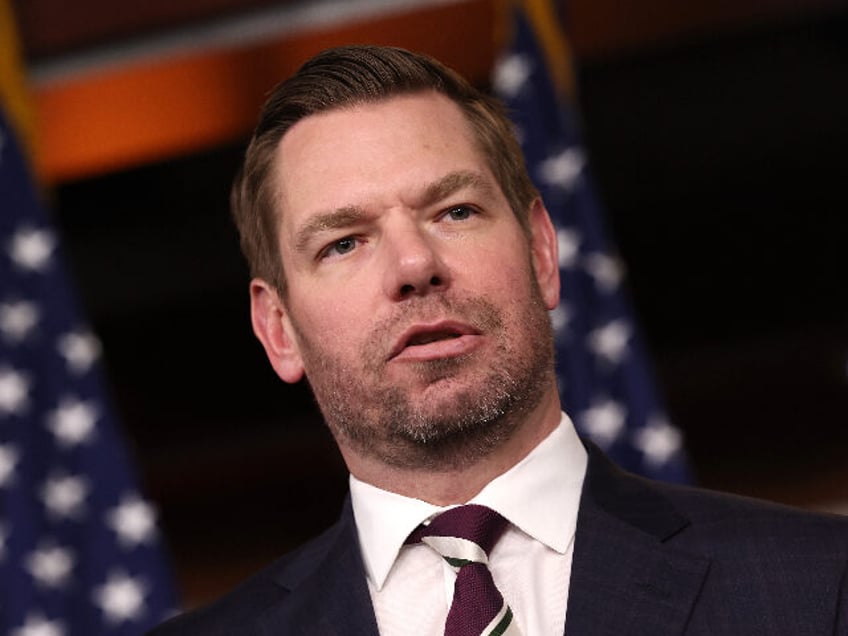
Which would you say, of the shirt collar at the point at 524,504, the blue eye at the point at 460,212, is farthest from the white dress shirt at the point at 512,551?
the blue eye at the point at 460,212

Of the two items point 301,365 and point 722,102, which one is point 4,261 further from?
point 722,102

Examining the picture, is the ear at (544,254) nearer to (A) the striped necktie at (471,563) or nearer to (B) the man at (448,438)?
(B) the man at (448,438)

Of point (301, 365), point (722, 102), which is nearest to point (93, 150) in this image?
point (722, 102)

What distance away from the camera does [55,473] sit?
10.7 feet

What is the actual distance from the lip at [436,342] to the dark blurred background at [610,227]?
9.63 feet

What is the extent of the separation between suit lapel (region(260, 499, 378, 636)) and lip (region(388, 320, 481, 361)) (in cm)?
30

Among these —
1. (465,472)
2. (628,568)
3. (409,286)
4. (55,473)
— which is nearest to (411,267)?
(409,286)

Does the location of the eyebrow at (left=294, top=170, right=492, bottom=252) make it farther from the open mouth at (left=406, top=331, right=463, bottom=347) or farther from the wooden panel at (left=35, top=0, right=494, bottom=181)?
the wooden panel at (left=35, top=0, right=494, bottom=181)

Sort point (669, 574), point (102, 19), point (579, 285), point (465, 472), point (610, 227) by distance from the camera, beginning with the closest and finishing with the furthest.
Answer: point (669, 574), point (465, 472), point (579, 285), point (102, 19), point (610, 227)

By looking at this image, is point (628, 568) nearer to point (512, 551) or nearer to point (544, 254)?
point (512, 551)

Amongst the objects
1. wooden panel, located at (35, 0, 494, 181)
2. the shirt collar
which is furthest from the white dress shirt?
wooden panel, located at (35, 0, 494, 181)

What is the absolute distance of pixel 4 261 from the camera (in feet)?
10.7

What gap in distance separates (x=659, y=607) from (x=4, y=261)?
2.36m

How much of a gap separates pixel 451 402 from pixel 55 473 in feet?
6.74
